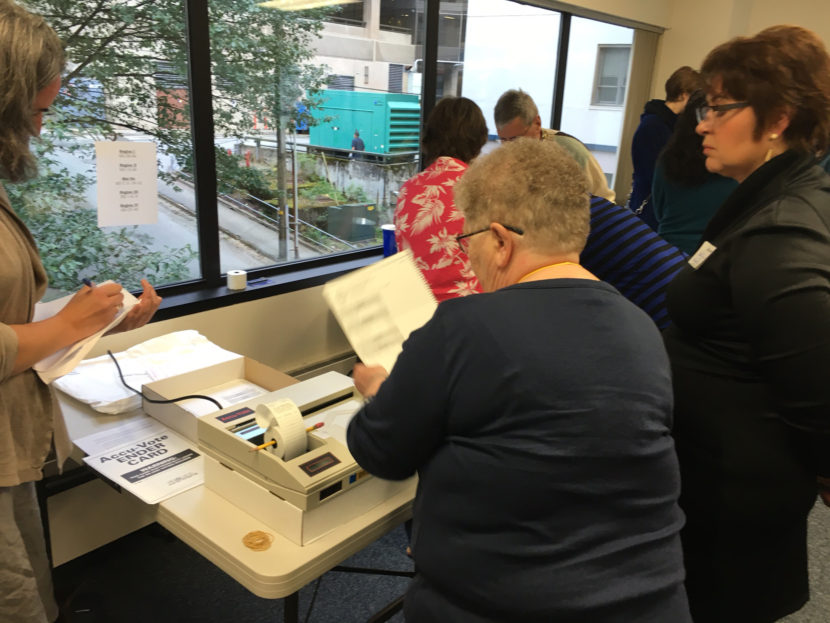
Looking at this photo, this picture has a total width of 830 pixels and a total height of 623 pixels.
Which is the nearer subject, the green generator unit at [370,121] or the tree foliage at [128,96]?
the tree foliage at [128,96]

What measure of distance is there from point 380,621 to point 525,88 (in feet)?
11.3

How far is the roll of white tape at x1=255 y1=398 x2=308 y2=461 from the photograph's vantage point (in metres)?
1.14

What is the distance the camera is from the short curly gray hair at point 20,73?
1011 mm

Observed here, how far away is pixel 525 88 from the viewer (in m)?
4.11

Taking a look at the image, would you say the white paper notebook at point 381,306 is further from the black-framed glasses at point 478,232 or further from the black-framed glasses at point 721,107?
the black-framed glasses at point 721,107

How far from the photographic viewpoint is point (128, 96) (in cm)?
198

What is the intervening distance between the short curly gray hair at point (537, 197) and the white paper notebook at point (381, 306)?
0.31 m

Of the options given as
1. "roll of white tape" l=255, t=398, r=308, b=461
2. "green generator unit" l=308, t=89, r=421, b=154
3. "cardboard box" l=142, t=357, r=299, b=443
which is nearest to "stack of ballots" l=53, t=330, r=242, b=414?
"cardboard box" l=142, t=357, r=299, b=443

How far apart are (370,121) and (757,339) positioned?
7.48 ft

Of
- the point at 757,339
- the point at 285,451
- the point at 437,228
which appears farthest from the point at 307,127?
the point at 757,339

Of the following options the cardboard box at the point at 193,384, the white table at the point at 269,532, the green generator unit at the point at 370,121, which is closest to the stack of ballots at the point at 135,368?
the cardboard box at the point at 193,384

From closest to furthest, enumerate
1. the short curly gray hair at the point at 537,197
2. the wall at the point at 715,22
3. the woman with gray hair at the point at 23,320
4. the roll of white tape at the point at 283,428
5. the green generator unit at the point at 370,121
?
the short curly gray hair at the point at 537,197
the woman with gray hair at the point at 23,320
the roll of white tape at the point at 283,428
the green generator unit at the point at 370,121
the wall at the point at 715,22

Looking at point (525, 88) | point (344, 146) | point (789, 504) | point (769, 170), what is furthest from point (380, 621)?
point (525, 88)

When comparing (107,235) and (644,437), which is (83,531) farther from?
(644,437)
